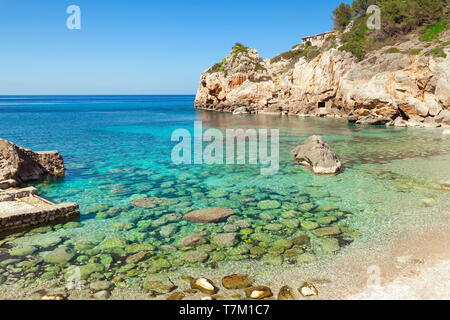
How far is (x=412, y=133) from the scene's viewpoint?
103ft

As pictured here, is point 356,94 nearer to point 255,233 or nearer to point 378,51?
point 378,51

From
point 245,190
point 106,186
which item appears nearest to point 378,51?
point 245,190

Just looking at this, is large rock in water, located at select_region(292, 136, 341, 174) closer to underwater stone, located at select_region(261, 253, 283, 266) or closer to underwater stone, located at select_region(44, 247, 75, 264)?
underwater stone, located at select_region(261, 253, 283, 266)

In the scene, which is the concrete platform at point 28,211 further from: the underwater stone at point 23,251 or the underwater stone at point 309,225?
the underwater stone at point 309,225

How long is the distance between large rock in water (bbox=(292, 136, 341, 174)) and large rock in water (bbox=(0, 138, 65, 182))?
13.4 m

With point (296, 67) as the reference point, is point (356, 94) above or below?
below

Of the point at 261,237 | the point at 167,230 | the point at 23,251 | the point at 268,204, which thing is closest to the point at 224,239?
the point at 261,237

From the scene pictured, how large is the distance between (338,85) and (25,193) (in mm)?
47791

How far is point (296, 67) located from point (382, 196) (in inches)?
2066

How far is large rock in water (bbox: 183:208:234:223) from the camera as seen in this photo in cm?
1043

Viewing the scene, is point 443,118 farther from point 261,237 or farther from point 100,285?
point 100,285

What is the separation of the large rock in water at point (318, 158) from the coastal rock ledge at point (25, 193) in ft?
38.2

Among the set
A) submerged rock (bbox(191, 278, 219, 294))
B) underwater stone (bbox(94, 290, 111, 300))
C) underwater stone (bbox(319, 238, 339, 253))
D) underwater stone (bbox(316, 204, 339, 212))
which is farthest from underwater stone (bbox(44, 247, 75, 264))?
underwater stone (bbox(316, 204, 339, 212))

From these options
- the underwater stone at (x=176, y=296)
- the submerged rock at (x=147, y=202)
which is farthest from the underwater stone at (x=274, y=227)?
the submerged rock at (x=147, y=202)
